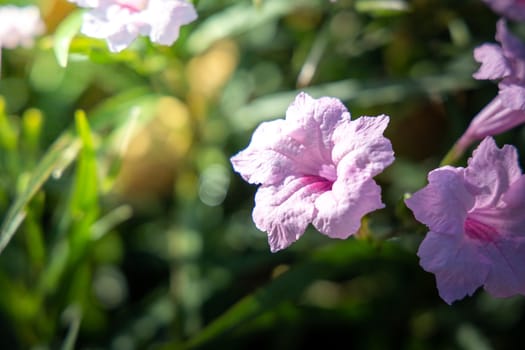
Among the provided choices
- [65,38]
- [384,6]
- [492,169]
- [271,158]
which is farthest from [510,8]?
[65,38]

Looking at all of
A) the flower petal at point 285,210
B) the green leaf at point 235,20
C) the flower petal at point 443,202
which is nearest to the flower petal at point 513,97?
the flower petal at point 443,202

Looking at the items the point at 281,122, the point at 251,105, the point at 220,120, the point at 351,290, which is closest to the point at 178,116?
the point at 220,120

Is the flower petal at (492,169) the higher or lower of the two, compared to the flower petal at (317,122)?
lower

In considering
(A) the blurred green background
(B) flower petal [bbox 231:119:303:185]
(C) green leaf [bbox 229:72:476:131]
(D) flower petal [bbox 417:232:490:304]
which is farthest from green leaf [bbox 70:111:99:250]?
(D) flower petal [bbox 417:232:490:304]

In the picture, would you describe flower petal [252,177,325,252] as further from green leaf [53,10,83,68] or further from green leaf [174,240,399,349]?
green leaf [53,10,83,68]

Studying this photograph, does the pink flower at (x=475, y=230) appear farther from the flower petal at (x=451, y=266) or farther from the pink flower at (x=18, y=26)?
the pink flower at (x=18, y=26)

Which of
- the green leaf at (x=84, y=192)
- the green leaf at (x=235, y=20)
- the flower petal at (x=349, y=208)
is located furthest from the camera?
the green leaf at (x=235, y=20)

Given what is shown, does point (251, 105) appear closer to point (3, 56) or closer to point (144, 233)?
point (144, 233)
